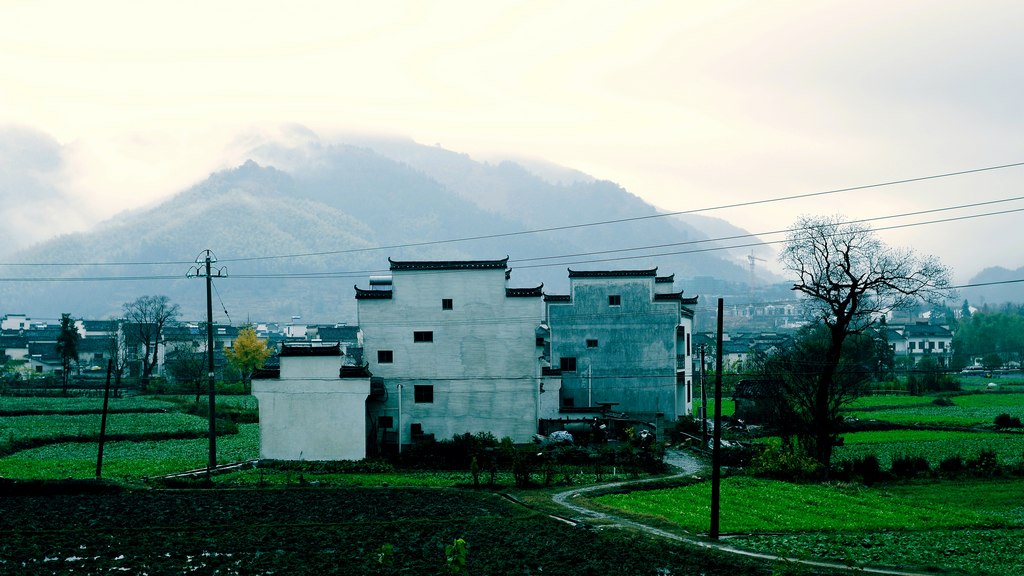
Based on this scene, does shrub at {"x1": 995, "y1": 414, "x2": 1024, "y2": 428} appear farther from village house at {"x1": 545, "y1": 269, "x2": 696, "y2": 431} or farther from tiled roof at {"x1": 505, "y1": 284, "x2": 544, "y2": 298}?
tiled roof at {"x1": 505, "y1": 284, "x2": 544, "y2": 298}

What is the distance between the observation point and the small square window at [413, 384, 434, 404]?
4972 cm

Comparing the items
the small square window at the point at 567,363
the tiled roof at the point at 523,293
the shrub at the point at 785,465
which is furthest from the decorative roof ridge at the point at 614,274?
the shrub at the point at 785,465

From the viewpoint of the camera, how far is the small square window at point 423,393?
49.7 metres

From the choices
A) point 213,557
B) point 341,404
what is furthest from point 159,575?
point 341,404

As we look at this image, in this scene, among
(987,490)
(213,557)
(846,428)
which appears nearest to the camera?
(213,557)

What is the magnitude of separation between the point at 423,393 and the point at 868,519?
959 inches

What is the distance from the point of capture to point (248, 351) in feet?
365

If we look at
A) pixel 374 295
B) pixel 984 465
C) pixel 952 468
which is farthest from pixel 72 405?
pixel 984 465

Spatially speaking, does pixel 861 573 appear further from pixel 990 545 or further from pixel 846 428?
pixel 846 428

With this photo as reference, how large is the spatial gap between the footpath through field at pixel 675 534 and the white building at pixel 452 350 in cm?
837

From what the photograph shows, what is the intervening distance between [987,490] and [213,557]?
93.1ft

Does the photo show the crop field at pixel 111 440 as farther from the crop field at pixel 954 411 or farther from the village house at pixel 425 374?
the crop field at pixel 954 411

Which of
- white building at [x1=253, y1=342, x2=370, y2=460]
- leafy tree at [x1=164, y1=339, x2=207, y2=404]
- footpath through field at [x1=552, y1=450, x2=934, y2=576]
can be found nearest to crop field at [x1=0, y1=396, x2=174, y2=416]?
leafy tree at [x1=164, y1=339, x2=207, y2=404]

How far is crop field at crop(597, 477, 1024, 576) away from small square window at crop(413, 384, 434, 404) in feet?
51.5
